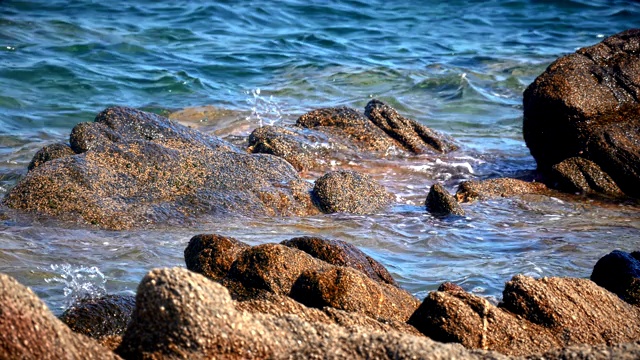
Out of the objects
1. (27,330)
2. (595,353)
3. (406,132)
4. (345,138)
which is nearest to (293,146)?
(345,138)

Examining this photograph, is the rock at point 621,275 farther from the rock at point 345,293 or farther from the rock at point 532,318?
the rock at point 345,293

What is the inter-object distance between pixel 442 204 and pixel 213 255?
144 inches

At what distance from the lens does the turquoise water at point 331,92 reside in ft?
21.6

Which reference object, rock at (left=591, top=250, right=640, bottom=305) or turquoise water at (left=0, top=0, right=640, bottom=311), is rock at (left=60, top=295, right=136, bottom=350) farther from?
rock at (left=591, top=250, right=640, bottom=305)

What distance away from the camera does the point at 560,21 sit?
866 inches

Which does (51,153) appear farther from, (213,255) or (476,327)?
(476,327)

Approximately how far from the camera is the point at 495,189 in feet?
30.0

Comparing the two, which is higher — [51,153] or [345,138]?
[51,153]

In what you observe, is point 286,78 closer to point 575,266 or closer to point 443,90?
point 443,90

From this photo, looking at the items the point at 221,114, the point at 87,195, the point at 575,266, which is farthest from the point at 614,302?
the point at 221,114

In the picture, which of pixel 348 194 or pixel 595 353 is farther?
pixel 348 194

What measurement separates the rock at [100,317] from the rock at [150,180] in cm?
242

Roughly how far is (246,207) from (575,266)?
9.47 ft

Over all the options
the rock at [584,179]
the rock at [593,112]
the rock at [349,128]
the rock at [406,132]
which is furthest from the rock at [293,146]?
the rock at [584,179]
